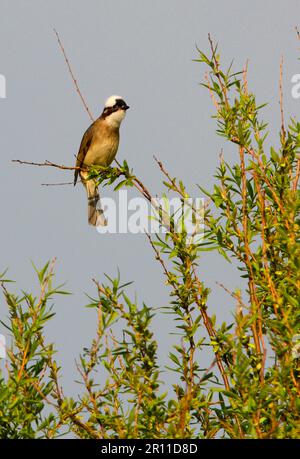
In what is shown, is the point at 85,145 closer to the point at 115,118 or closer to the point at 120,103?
the point at 115,118

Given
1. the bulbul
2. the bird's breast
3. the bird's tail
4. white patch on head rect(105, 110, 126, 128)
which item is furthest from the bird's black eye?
the bird's tail

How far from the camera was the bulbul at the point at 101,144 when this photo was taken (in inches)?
434

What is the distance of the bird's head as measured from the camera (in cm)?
1116

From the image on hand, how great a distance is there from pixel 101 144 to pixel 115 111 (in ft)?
1.79

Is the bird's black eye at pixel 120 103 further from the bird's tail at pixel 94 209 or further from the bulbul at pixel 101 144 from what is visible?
the bird's tail at pixel 94 209

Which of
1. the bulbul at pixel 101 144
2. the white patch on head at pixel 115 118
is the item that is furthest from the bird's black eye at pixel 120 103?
the white patch on head at pixel 115 118

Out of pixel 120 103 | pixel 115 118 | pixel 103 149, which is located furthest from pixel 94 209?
pixel 120 103

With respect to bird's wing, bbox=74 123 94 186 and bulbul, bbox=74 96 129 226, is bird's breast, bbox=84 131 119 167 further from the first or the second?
bird's wing, bbox=74 123 94 186

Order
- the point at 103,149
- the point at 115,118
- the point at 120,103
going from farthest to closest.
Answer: the point at 120,103
the point at 115,118
the point at 103,149

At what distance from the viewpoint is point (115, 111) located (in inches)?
443

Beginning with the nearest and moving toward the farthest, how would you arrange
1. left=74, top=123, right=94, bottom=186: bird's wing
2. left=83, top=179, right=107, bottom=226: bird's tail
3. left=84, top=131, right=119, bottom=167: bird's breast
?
left=84, top=131, right=119, bottom=167: bird's breast
left=83, top=179, right=107, bottom=226: bird's tail
left=74, top=123, right=94, bottom=186: bird's wing
